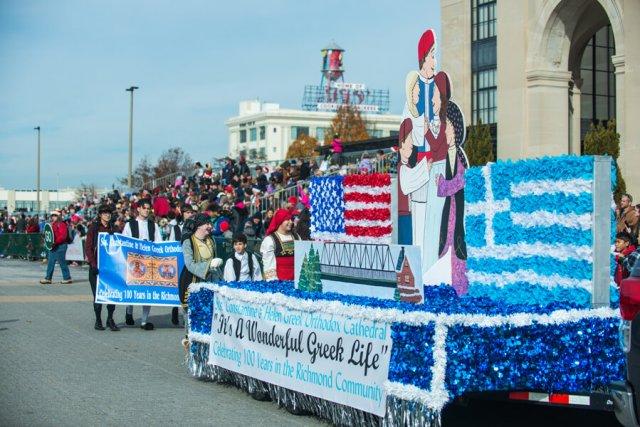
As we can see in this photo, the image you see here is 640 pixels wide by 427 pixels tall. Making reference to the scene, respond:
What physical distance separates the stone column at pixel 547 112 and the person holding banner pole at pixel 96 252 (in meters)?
20.4

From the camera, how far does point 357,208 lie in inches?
619

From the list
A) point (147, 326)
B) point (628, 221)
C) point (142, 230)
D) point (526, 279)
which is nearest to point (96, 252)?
point (142, 230)

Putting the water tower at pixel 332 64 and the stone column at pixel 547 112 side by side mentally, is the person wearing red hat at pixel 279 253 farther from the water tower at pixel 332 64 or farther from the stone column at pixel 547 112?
the water tower at pixel 332 64

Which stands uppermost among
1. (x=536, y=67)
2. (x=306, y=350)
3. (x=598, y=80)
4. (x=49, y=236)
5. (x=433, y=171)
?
(x=598, y=80)

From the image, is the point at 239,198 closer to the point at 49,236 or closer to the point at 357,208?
the point at 49,236

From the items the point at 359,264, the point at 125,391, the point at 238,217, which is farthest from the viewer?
the point at 238,217

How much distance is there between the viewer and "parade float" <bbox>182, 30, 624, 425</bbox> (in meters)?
8.09

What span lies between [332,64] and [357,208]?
5080 inches

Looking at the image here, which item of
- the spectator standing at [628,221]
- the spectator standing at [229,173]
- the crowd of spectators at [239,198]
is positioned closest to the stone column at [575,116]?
the crowd of spectators at [239,198]

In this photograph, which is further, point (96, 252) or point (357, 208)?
point (96, 252)

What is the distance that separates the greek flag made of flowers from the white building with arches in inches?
822

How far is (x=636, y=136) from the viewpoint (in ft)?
100

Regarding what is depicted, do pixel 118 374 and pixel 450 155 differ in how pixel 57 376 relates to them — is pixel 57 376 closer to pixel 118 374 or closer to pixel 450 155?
pixel 118 374

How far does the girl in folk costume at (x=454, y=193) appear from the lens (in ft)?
45.5
